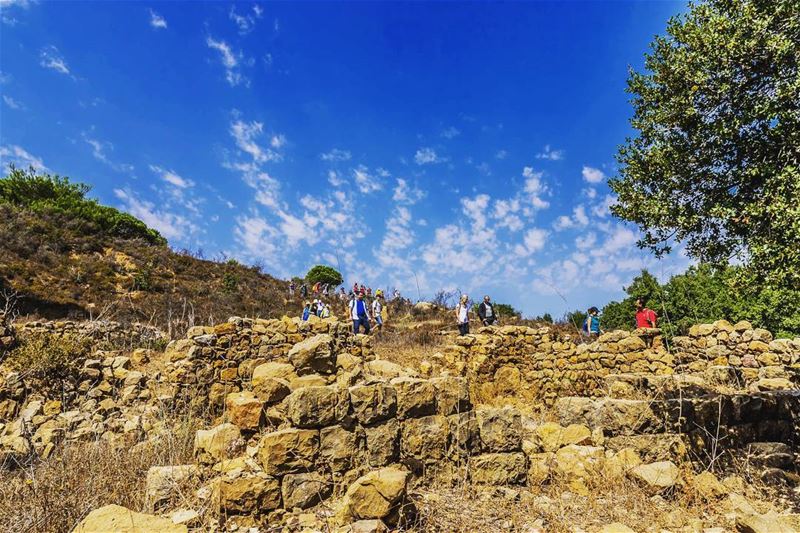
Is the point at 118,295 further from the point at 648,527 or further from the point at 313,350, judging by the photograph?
the point at 648,527

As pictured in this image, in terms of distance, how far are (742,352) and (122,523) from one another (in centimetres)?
1282

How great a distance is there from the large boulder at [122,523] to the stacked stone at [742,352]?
960cm

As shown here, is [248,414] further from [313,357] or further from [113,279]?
[113,279]

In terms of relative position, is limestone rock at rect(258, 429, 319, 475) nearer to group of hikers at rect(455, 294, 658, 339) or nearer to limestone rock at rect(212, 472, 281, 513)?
limestone rock at rect(212, 472, 281, 513)

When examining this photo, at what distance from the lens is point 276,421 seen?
4.59 m

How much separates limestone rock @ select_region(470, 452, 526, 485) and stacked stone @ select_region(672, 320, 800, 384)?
20.4ft

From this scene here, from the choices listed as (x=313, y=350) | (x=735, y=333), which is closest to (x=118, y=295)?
(x=313, y=350)

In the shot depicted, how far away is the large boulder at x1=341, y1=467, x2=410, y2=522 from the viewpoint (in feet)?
11.2

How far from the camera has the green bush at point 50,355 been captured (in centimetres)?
1012

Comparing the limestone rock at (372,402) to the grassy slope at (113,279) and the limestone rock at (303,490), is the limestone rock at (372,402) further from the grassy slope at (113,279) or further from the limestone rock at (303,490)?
the grassy slope at (113,279)

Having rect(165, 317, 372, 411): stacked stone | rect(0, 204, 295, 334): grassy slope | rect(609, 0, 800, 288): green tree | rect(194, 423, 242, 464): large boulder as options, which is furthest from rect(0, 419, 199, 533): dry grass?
rect(0, 204, 295, 334): grassy slope

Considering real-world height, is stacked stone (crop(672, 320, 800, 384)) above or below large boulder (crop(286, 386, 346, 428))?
above

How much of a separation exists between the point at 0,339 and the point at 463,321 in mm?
13134

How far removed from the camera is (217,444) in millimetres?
4352
